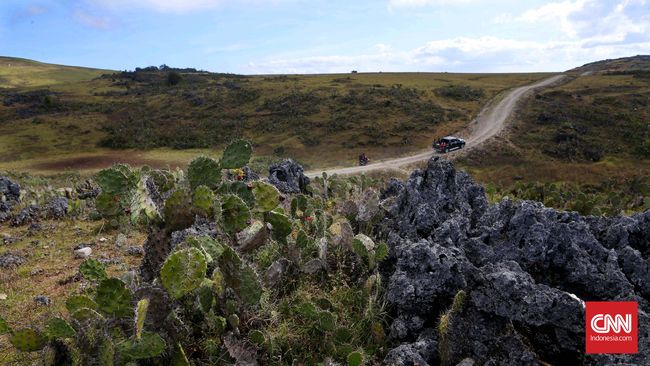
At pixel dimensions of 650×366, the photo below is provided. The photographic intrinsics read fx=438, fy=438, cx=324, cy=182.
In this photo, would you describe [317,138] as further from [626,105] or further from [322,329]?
[322,329]

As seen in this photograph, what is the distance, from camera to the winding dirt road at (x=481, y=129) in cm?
3284

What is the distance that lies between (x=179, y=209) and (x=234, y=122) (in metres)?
48.0

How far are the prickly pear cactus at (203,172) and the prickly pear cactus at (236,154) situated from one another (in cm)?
34

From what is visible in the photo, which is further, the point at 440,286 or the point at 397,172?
the point at 397,172

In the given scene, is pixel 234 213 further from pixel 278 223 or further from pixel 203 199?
pixel 278 223

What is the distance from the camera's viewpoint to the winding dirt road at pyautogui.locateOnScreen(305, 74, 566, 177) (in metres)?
32.8

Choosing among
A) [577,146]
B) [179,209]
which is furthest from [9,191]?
[577,146]

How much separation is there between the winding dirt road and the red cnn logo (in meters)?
25.7

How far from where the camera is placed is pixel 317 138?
144ft

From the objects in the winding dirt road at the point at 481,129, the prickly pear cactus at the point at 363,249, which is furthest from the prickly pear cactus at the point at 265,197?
the winding dirt road at the point at 481,129

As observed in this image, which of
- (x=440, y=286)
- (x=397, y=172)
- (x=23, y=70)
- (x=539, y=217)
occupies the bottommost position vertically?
(x=397, y=172)

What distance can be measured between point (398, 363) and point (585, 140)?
1693 inches

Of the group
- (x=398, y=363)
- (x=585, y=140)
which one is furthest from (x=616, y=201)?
(x=585, y=140)

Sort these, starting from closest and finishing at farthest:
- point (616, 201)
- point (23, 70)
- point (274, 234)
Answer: point (274, 234) → point (616, 201) → point (23, 70)
